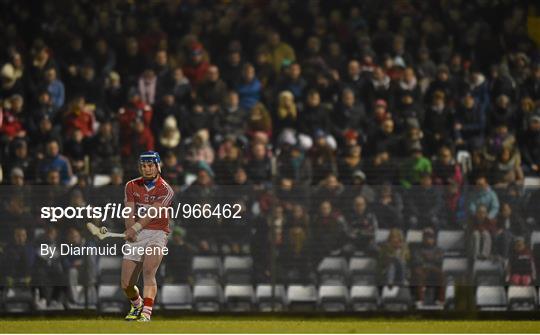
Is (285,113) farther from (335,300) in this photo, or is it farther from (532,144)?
(335,300)

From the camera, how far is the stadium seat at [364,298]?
1839cm

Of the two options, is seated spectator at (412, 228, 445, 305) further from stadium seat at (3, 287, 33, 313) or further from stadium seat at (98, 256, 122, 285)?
stadium seat at (3, 287, 33, 313)

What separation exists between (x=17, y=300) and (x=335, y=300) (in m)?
4.36

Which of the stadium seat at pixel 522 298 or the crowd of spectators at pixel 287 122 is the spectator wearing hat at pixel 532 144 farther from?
the stadium seat at pixel 522 298

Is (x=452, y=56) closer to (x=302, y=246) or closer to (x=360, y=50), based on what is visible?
(x=360, y=50)

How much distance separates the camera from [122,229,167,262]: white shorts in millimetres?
14844

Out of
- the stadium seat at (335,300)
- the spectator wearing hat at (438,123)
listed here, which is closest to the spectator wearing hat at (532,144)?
the spectator wearing hat at (438,123)

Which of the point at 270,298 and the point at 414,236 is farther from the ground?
the point at 414,236

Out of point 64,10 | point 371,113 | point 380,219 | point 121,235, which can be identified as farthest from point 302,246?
point 64,10

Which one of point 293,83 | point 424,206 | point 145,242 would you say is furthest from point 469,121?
point 145,242

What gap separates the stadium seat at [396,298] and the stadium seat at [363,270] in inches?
9.7

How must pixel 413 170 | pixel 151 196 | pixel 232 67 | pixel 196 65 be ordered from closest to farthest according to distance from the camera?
1. pixel 151 196
2. pixel 413 170
3. pixel 232 67
4. pixel 196 65

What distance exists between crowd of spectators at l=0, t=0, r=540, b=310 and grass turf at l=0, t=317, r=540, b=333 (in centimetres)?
93

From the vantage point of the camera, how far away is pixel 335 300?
18.4 m
